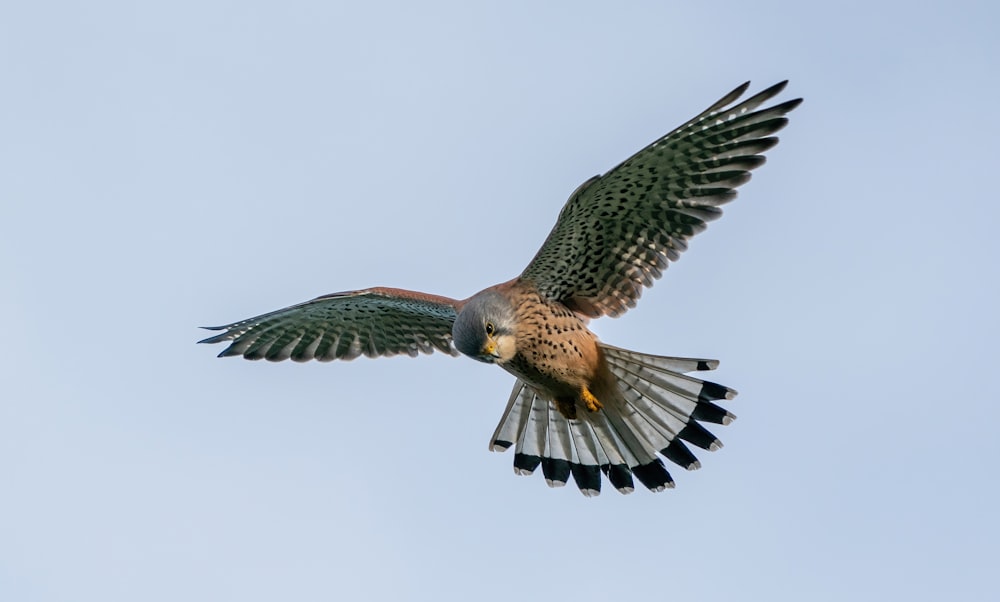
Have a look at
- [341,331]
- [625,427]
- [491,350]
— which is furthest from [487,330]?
[341,331]

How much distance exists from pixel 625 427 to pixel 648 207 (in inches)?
66.7

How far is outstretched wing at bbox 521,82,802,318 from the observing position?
8.66m

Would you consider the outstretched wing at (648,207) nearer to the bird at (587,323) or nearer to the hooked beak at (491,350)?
the bird at (587,323)

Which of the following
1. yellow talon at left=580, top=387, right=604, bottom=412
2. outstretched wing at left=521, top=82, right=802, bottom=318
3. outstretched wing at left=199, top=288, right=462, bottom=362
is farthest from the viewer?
outstretched wing at left=199, top=288, right=462, bottom=362

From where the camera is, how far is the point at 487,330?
878 cm

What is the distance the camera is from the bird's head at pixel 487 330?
345 inches

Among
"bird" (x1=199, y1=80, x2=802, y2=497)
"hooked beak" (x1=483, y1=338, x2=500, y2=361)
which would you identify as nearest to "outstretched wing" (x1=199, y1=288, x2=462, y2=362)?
"bird" (x1=199, y1=80, x2=802, y2=497)

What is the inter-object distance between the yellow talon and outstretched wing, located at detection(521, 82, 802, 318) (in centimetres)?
53

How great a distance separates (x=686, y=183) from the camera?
8.91 m

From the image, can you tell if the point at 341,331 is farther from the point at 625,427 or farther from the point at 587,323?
the point at 625,427

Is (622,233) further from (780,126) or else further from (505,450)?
(505,450)

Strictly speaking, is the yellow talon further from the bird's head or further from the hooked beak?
the hooked beak

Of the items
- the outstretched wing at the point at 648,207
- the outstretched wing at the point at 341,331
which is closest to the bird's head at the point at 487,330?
the outstretched wing at the point at 648,207

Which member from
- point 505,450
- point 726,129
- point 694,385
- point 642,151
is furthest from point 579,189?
point 505,450
